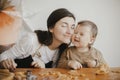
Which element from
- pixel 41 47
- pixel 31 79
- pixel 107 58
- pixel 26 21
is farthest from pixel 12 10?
pixel 107 58

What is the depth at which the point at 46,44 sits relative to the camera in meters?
1.44

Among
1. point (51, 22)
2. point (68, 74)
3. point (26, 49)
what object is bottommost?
point (68, 74)

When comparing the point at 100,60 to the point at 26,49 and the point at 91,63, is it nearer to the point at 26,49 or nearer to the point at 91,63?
the point at 91,63

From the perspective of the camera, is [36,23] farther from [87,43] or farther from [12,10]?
[87,43]

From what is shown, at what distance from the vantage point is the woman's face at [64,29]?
143cm

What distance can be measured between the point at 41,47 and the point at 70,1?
27 centimetres

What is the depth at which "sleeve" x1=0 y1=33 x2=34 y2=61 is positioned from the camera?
141 centimetres

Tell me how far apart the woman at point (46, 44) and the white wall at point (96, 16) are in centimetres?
3

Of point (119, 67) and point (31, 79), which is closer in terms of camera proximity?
point (31, 79)

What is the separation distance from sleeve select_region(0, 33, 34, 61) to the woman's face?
0.12 meters

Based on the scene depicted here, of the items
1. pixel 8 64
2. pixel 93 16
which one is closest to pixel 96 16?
pixel 93 16

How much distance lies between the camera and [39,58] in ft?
4.69

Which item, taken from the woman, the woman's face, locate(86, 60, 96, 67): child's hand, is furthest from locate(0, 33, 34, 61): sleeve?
locate(86, 60, 96, 67): child's hand

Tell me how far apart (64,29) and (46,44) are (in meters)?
0.12
